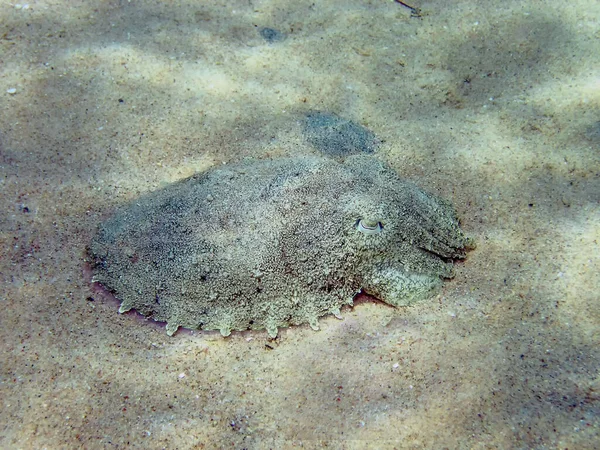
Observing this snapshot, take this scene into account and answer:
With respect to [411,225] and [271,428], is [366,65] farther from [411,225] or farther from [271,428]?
[271,428]

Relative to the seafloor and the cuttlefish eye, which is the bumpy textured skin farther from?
the seafloor

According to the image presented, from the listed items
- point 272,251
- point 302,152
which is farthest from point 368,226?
point 302,152

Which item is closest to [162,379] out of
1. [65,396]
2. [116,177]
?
[65,396]

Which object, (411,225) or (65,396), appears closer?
(65,396)

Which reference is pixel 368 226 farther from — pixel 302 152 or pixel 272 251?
pixel 302 152

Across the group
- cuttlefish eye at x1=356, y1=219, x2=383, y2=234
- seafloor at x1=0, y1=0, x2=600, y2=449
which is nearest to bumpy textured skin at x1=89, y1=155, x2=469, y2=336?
cuttlefish eye at x1=356, y1=219, x2=383, y2=234

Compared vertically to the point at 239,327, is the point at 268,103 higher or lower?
higher
